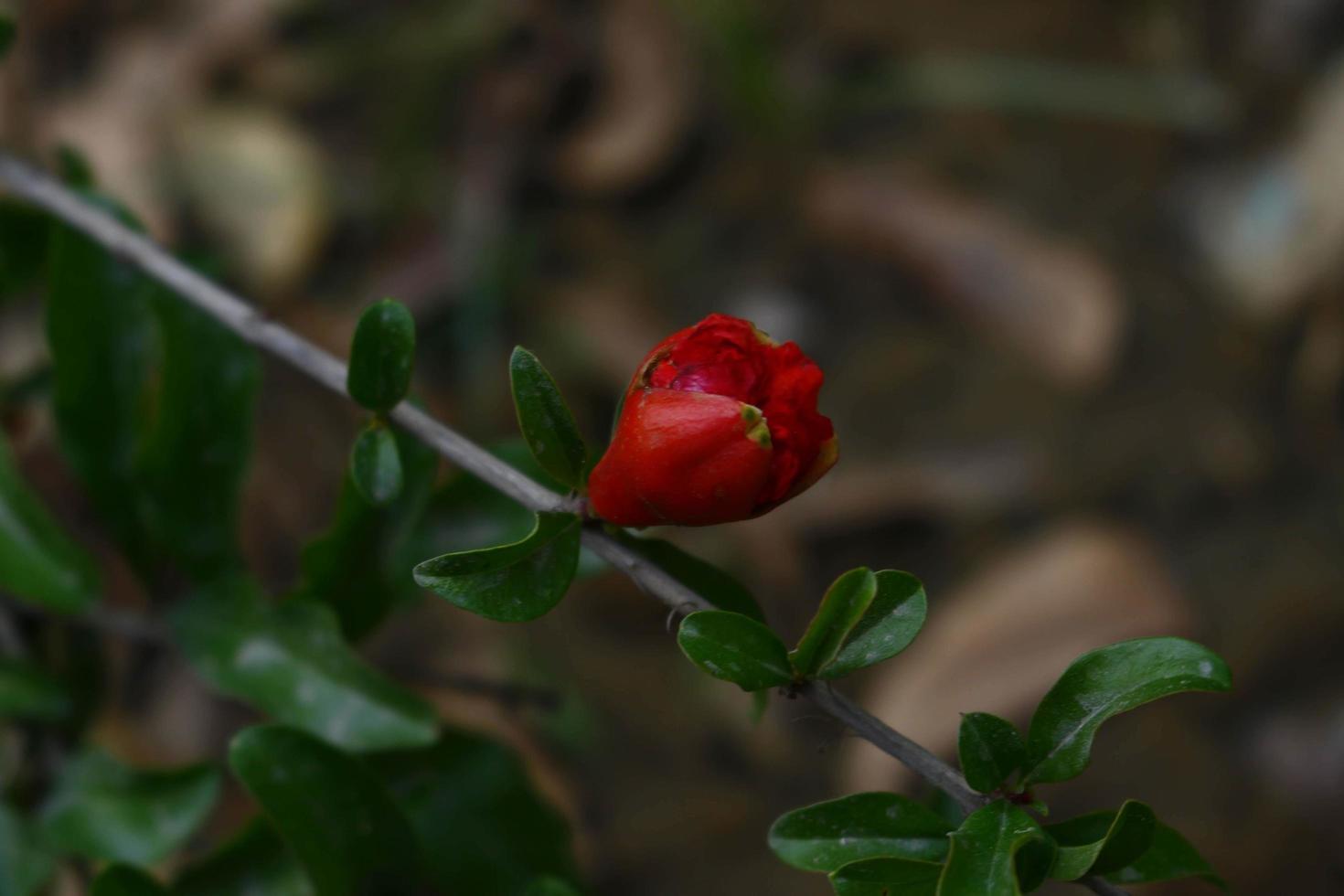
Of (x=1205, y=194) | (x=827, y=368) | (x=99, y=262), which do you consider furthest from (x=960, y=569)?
(x=99, y=262)

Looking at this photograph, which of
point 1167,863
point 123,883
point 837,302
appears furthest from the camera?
point 837,302

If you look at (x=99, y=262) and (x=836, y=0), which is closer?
(x=99, y=262)

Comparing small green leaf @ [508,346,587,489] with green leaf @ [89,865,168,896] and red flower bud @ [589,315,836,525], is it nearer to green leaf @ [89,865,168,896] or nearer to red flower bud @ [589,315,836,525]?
red flower bud @ [589,315,836,525]

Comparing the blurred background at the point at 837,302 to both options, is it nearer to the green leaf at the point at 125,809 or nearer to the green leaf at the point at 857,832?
the green leaf at the point at 125,809

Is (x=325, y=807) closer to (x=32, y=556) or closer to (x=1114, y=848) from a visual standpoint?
(x=32, y=556)

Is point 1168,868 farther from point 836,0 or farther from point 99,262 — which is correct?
Answer: point 836,0

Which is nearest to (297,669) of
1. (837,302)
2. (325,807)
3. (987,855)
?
(325,807)
